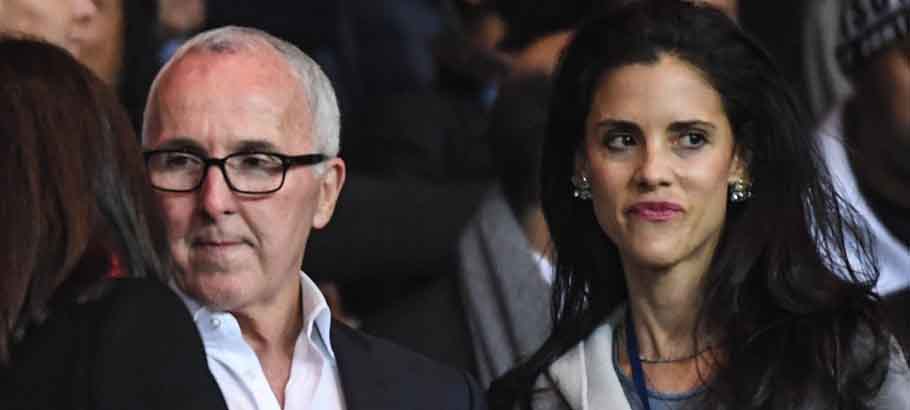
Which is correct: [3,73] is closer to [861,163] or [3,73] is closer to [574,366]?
[574,366]

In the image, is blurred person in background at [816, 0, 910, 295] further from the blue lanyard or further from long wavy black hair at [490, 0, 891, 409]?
the blue lanyard

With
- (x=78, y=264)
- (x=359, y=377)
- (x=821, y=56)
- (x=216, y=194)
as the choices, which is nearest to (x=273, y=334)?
(x=359, y=377)

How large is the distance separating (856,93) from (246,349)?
2.06 metres

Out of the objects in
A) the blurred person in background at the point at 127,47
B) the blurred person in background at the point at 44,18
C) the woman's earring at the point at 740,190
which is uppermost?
the blurred person in background at the point at 44,18

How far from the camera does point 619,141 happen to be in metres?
4.18

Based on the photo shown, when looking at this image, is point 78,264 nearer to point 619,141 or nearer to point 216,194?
point 216,194

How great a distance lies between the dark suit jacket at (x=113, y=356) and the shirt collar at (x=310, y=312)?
0.74 metres

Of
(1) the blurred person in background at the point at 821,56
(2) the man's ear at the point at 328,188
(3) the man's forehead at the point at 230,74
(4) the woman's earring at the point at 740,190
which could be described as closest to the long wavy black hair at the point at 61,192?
(3) the man's forehead at the point at 230,74

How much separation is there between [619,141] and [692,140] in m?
0.14

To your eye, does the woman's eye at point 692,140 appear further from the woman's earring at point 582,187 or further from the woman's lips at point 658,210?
the woman's earring at point 582,187

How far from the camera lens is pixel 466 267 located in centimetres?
529

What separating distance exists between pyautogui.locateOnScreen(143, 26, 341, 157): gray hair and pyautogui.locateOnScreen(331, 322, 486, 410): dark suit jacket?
1.23ft

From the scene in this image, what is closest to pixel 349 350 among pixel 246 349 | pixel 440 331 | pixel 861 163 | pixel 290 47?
pixel 246 349

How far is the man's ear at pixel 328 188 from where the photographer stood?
4383mm
